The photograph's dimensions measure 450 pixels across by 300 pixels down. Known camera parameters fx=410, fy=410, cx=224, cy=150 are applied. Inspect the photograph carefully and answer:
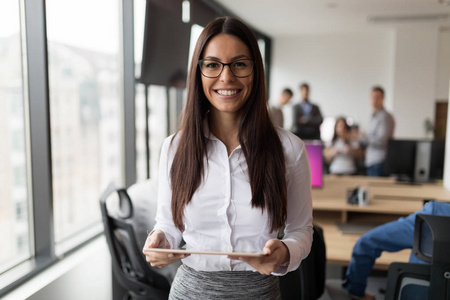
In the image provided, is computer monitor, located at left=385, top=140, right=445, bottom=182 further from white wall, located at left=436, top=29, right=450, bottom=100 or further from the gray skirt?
white wall, located at left=436, top=29, right=450, bottom=100

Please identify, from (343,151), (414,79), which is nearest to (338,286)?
(343,151)

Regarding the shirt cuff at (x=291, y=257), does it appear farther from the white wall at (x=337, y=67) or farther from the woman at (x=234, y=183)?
the white wall at (x=337, y=67)

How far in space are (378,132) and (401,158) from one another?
1.80 metres

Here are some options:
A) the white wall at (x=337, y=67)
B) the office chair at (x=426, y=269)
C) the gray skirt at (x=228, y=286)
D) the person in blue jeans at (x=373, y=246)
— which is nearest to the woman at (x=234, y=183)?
the gray skirt at (x=228, y=286)

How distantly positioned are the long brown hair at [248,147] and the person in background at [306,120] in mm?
5703

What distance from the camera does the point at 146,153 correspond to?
3.79m

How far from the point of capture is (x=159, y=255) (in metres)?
1.00

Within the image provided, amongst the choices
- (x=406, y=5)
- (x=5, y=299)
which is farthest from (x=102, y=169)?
(x=406, y=5)

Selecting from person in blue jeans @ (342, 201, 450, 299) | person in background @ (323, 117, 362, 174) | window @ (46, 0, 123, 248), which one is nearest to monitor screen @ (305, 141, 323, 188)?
person in blue jeans @ (342, 201, 450, 299)

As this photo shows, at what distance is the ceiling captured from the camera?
6035 millimetres

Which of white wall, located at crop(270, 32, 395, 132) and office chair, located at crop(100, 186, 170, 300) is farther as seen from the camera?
white wall, located at crop(270, 32, 395, 132)

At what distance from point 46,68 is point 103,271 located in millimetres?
1222

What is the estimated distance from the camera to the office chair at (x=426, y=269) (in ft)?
4.72

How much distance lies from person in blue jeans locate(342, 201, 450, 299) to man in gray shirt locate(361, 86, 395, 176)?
346cm
